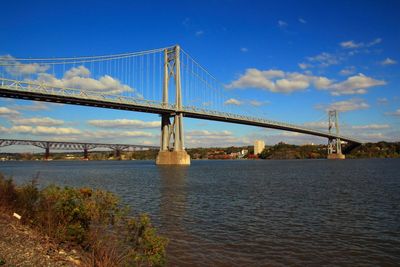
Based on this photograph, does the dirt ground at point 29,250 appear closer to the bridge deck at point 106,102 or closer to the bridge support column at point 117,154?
the bridge deck at point 106,102

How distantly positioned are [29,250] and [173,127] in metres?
63.8

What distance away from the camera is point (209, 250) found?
9.80 meters

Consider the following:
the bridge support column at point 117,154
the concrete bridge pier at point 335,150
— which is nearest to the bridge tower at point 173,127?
the concrete bridge pier at point 335,150

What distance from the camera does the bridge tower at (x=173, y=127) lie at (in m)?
68.2

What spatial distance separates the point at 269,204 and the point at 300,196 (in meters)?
4.09

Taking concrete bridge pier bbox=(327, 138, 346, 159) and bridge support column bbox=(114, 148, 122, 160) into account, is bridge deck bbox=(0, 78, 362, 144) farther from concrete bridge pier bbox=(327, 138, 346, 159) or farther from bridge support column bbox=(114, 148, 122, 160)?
bridge support column bbox=(114, 148, 122, 160)

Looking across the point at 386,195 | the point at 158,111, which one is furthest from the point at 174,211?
the point at 158,111

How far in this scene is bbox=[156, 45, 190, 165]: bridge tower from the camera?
68.2m

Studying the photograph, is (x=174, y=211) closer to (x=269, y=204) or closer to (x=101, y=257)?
(x=269, y=204)

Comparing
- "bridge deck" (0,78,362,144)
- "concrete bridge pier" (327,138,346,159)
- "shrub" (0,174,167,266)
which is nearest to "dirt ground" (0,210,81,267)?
"shrub" (0,174,167,266)

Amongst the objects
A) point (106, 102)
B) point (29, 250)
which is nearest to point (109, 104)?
point (106, 102)

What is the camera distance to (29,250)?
6.64 m

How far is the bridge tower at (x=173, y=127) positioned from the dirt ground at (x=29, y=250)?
5989 centimetres

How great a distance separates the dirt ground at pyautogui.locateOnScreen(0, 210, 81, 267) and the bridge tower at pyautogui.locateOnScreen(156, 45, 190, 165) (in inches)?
2358
